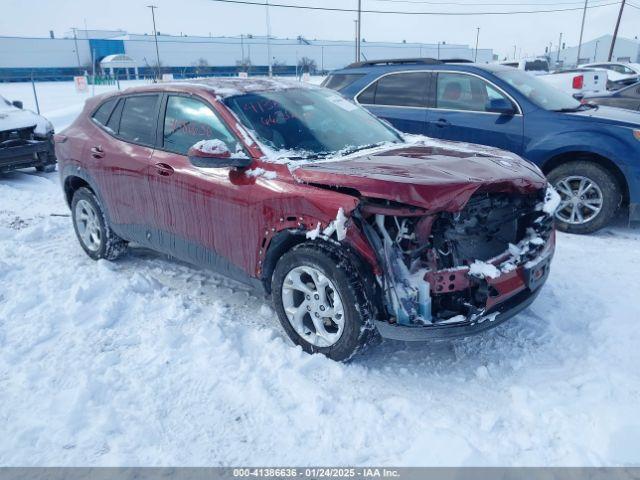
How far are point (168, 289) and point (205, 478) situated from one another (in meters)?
2.21

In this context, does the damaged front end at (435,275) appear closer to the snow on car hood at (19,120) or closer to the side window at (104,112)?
the side window at (104,112)

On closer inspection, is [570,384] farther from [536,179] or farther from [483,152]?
[483,152]

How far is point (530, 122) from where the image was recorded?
566cm

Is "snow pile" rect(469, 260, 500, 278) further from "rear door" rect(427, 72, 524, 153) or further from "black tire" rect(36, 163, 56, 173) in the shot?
"black tire" rect(36, 163, 56, 173)

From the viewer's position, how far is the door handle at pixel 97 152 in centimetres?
456

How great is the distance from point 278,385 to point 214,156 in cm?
148

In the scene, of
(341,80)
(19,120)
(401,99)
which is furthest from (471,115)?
(19,120)

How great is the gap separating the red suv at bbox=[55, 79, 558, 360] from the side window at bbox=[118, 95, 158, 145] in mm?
15

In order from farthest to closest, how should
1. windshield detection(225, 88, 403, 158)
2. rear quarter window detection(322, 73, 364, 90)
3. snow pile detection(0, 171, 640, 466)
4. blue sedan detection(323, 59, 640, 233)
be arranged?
1. rear quarter window detection(322, 73, 364, 90)
2. blue sedan detection(323, 59, 640, 233)
3. windshield detection(225, 88, 403, 158)
4. snow pile detection(0, 171, 640, 466)

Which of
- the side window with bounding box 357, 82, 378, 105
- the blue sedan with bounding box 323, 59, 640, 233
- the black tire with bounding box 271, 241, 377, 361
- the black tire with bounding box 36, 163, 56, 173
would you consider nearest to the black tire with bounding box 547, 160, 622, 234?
the blue sedan with bounding box 323, 59, 640, 233

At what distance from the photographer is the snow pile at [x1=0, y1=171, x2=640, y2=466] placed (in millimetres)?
2504

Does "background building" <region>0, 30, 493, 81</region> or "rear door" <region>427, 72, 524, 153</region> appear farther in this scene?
"background building" <region>0, 30, 493, 81</region>

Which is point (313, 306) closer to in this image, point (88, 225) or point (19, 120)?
point (88, 225)

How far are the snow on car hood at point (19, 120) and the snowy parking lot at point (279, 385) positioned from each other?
17.3 feet
